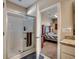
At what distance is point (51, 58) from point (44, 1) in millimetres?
2254

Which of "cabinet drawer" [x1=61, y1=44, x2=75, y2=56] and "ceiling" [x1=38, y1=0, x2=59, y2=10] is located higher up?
"ceiling" [x1=38, y1=0, x2=59, y2=10]

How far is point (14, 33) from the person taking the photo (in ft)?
10.7

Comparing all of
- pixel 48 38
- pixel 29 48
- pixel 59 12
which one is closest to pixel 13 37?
pixel 29 48

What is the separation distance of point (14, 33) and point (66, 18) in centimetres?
209

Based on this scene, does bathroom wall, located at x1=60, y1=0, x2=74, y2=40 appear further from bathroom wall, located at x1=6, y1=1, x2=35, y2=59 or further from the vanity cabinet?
bathroom wall, located at x1=6, y1=1, x2=35, y2=59

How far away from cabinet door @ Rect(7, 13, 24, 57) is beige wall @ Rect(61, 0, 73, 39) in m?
1.88

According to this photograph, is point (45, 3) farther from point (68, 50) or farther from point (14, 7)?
point (68, 50)

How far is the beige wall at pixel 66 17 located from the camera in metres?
2.13

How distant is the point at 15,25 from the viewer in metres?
3.30

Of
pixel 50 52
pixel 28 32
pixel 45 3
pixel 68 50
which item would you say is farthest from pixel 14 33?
pixel 68 50

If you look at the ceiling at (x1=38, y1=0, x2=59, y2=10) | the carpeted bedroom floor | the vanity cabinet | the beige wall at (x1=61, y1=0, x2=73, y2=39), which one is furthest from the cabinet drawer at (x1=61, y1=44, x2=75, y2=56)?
the carpeted bedroom floor

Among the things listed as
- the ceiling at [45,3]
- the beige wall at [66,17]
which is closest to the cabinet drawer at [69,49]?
the beige wall at [66,17]

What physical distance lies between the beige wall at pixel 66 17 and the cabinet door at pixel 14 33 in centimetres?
188

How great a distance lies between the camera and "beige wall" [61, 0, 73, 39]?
83.9 inches
